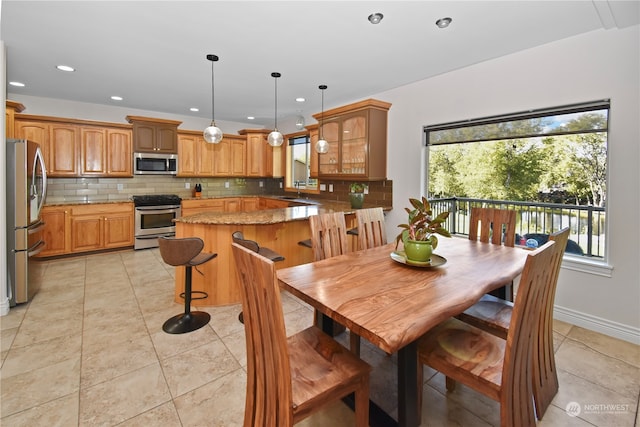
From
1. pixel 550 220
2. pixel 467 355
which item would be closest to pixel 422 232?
pixel 467 355

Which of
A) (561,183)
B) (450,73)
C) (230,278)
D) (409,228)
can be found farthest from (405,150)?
(230,278)

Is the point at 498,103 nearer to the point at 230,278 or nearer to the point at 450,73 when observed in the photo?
the point at 450,73

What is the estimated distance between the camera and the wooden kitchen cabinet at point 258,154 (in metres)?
6.51

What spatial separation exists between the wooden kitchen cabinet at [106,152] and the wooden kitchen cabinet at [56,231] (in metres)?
0.76

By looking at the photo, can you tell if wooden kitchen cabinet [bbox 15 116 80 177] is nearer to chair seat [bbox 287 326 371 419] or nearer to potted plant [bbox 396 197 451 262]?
chair seat [bbox 287 326 371 419]

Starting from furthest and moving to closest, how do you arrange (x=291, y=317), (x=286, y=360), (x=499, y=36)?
(x=291, y=317) < (x=499, y=36) < (x=286, y=360)

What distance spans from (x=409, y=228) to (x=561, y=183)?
280 cm

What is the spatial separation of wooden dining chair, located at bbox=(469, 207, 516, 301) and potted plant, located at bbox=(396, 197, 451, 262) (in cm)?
97

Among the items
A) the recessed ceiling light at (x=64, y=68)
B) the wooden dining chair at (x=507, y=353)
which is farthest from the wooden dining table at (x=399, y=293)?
the recessed ceiling light at (x=64, y=68)

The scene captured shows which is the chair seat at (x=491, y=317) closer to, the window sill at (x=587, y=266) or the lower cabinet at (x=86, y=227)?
the window sill at (x=587, y=266)

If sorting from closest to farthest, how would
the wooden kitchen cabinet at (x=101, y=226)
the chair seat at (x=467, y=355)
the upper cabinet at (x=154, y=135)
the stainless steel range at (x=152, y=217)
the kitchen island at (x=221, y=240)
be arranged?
the chair seat at (x=467, y=355) → the kitchen island at (x=221, y=240) → the wooden kitchen cabinet at (x=101, y=226) → the stainless steel range at (x=152, y=217) → the upper cabinet at (x=154, y=135)

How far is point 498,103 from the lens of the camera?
125 inches

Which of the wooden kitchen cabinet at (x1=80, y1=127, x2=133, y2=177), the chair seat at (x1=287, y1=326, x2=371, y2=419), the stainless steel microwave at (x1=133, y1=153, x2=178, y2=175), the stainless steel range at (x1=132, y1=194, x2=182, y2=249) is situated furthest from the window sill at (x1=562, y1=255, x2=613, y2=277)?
the wooden kitchen cabinet at (x1=80, y1=127, x2=133, y2=177)

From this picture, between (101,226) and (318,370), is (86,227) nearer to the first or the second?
(101,226)
